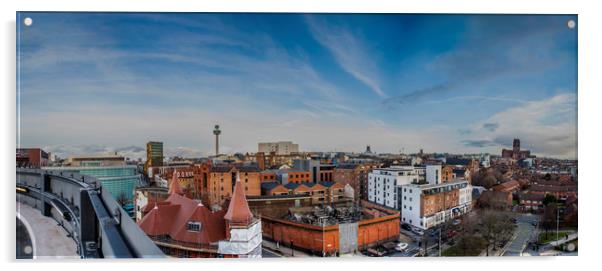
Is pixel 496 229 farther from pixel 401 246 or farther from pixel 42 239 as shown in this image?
pixel 42 239

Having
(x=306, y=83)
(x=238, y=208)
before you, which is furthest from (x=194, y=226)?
(x=306, y=83)

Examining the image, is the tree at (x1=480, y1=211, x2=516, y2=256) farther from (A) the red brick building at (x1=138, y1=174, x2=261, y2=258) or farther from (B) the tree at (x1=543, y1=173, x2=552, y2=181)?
(A) the red brick building at (x1=138, y1=174, x2=261, y2=258)

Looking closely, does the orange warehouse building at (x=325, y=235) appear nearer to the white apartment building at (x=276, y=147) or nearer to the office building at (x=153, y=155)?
the white apartment building at (x=276, y=147)

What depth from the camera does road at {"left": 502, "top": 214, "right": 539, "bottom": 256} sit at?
2.96 meters

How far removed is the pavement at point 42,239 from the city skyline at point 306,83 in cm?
55

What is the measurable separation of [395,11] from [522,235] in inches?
84.7

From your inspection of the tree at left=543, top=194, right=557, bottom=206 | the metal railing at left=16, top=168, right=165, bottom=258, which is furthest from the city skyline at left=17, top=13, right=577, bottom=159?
Answer: the tree at left=543, top=194, right=557, bottom=206

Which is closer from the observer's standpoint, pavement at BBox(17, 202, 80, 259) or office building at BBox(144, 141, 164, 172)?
pavement at BBox(17, 202, 80, 259)

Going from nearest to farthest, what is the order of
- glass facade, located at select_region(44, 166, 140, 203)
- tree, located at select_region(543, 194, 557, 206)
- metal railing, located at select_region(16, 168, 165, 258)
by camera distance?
metal railing, located at select_region(16, 168, 165, 258), glass facade, located at select_region(44, 166, 140, 203), tree, located at select_region(543, 194, 557, 206)

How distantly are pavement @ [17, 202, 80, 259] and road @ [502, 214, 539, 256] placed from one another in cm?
349

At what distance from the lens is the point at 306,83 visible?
294 centimetres

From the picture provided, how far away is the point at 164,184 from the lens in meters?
2.91

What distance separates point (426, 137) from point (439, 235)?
839 millimetres
